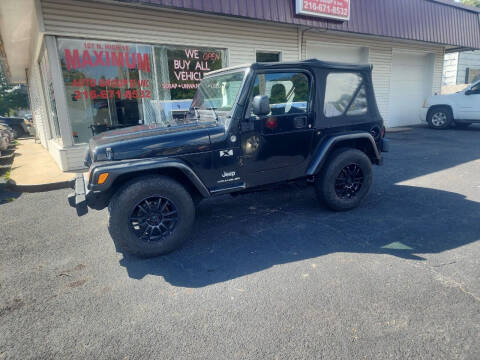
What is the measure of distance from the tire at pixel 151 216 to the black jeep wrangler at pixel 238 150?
0.03 ft

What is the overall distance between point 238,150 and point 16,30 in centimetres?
953

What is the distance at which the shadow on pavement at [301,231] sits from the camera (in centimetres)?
315

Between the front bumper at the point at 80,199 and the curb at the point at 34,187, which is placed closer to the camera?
the front bumper at the point at 80,199

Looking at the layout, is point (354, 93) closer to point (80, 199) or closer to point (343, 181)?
point (343, 181)

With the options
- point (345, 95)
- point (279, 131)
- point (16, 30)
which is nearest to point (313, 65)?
point (345, 95)

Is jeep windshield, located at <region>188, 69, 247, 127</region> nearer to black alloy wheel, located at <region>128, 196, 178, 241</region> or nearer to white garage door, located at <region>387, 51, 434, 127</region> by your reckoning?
black alloy wheel, located at <region>128, 196, 178, 241</region>

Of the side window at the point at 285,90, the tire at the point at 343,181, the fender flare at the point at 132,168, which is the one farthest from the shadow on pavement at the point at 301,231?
the side window at the point at 285,90

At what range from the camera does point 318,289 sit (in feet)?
8.74

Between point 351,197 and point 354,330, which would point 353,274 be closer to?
point 354,330

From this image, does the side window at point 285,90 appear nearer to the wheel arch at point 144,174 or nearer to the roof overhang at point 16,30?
the wheel arch at point 144,174

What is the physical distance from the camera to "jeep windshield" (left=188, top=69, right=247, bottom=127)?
3678 millimetres

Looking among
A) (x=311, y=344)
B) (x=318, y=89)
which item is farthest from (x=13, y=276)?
(x=318, y=89)

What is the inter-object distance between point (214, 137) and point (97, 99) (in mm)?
5639

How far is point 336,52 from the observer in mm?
12008
